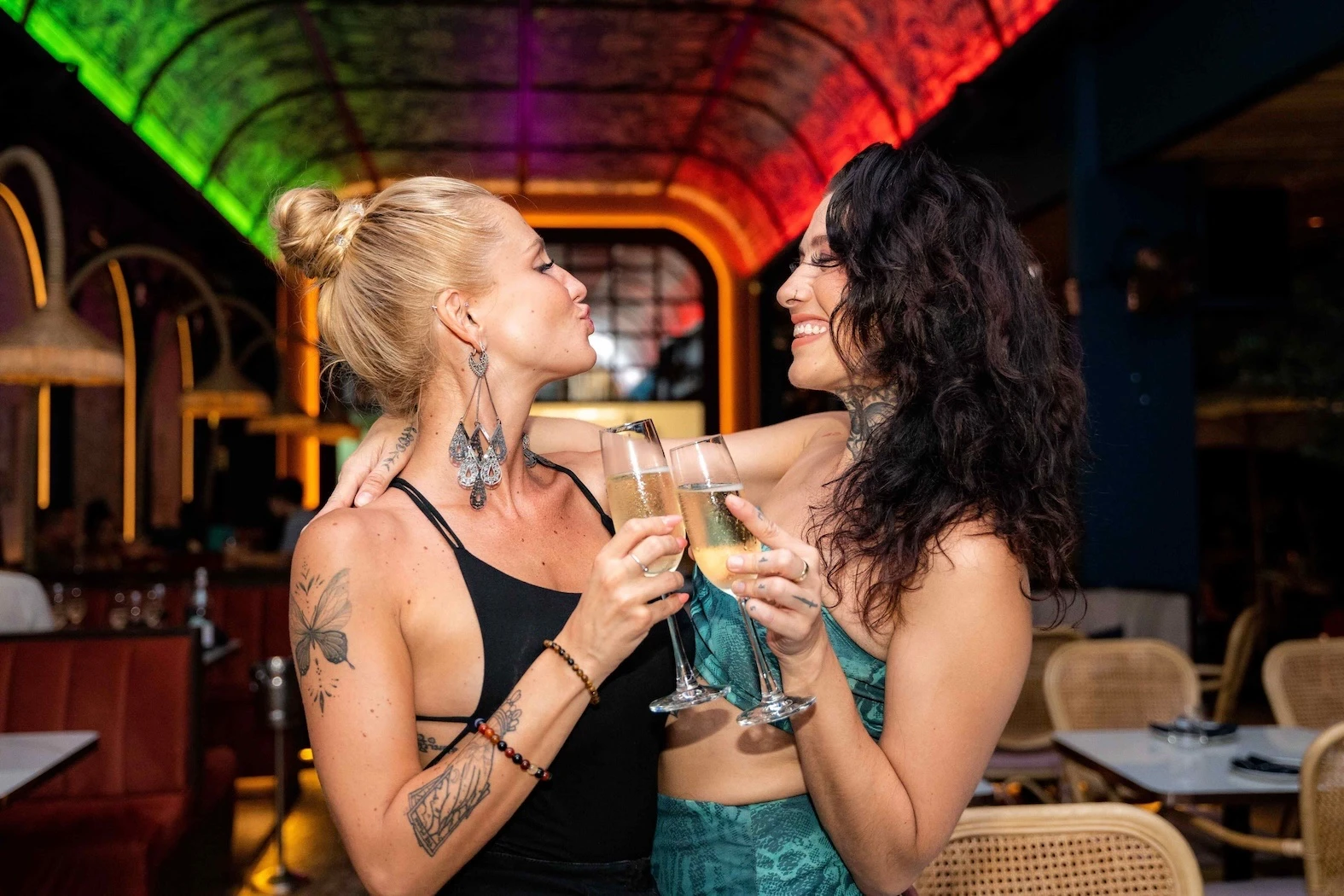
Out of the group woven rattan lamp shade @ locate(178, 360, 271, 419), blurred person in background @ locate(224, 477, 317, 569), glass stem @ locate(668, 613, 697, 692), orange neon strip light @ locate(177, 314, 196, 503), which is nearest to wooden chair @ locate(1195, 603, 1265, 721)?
blurred person in background @ locate(224, 477, 317, 569)

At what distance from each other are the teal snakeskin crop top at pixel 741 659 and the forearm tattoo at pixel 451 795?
1.09 feet

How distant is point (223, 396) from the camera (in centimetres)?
689

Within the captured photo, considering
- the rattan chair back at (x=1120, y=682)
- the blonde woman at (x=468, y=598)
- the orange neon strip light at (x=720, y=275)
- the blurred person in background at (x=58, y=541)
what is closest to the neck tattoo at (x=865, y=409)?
the blonde woman at (x=468, y=598)

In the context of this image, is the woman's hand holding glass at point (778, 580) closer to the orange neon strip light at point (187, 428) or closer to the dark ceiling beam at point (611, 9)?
the dark ceiling beam at point (611, 9)

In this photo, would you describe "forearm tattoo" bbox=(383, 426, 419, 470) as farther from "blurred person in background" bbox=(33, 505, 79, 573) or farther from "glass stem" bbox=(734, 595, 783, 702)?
"blurred person in background" bbox=(33, 505, 79, 573)

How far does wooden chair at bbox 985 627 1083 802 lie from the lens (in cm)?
440

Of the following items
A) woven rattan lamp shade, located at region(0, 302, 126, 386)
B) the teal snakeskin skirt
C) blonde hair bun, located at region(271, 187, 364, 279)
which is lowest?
the teal snakeskin skirt

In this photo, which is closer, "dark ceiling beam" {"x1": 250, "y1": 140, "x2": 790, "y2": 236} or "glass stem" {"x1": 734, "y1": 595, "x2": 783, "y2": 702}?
"glass stem" {"x1": 734, "y1": 595, "x2": 783, "y2": 702}

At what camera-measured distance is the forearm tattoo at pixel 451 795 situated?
129 cm

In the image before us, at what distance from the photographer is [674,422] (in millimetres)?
15383

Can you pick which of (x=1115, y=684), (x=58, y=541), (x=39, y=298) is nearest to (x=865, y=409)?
(x=1115, y=684)

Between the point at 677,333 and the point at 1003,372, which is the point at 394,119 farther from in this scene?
the point at 1003,372

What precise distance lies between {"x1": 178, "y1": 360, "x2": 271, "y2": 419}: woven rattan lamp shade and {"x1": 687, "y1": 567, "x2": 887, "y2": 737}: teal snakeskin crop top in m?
5.83

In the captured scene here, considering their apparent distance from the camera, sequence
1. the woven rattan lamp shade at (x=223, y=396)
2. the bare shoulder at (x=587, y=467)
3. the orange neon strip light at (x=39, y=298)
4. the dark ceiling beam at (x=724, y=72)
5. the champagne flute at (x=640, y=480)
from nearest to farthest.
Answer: the champagne flute at (x=640, y=480) → the bare shoulder at (x=587, y=467) → the woven rattan lamp shade at (x=223, y=396) → the orange neon strip light at (x=39, y=298) → the dark ceiling beam at (x=724, y=72)
